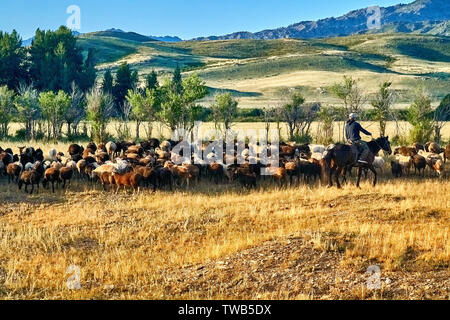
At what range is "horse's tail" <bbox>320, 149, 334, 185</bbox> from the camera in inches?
731

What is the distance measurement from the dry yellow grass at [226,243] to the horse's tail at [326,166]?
1.22 m

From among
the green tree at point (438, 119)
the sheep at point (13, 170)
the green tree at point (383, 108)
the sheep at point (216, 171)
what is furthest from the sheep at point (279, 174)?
the green tree at point (438, 119)

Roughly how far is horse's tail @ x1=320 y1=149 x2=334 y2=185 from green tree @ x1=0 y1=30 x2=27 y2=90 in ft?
159

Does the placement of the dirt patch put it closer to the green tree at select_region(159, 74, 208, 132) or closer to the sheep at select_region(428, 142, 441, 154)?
the sheep at select_region(428, 142, 441, 154)

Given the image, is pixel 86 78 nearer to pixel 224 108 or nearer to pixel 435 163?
pixel 224 108

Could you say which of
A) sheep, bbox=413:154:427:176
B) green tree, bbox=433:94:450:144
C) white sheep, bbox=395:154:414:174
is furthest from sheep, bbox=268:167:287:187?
green tree, bbox=433:94:450:144

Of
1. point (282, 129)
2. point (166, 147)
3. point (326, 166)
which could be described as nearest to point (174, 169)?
point (326, 166)

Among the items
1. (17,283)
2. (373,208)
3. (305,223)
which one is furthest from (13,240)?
(373,208)

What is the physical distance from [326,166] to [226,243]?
8.63 meters

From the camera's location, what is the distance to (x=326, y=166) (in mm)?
19016

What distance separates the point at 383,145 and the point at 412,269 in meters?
10.3

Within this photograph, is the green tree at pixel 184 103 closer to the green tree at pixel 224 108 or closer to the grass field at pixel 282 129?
the grass field at pixel 282 129

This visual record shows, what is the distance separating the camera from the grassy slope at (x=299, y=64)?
296 ft

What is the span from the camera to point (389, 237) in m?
11.4
